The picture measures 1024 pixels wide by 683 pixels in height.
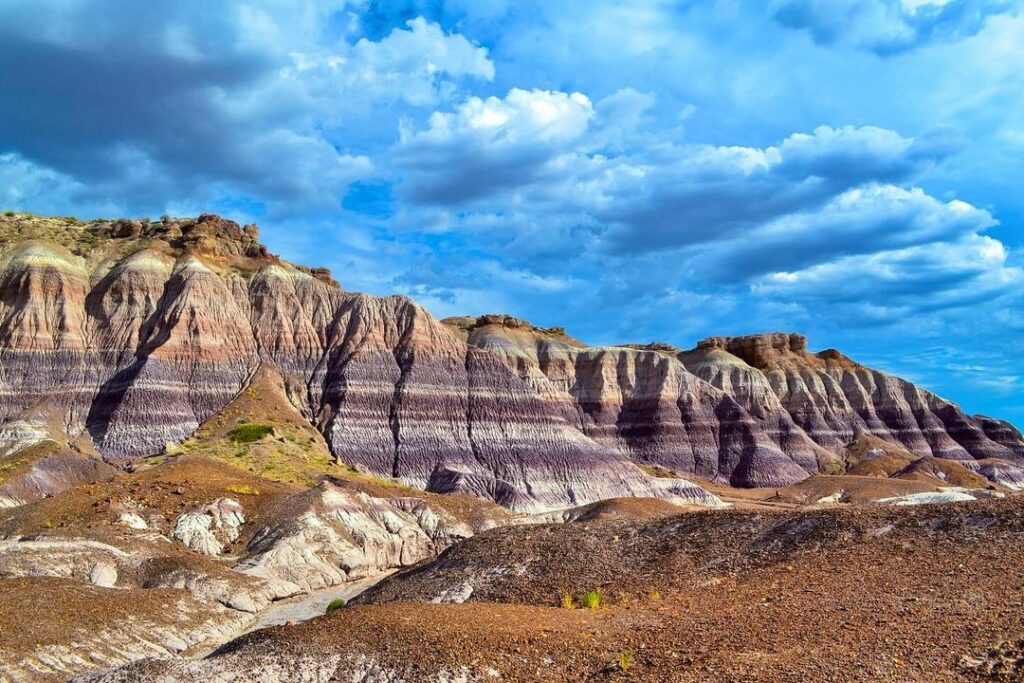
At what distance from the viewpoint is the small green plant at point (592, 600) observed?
22.4 metres

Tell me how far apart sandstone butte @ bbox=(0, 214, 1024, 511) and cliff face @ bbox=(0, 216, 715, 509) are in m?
0.18

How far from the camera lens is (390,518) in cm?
5281

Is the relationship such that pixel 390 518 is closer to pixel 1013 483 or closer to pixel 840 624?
pixel 840 624

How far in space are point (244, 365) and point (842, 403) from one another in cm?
9696

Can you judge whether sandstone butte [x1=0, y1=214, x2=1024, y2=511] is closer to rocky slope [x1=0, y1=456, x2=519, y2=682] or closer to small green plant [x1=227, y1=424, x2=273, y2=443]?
small green plant [x1=227, y1=424, x2=273, y2=443]

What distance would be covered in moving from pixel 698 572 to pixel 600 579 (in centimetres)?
288

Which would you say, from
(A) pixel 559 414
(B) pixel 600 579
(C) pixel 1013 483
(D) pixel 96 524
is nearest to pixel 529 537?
(B) pixel 600 579

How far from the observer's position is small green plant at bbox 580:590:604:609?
73.4ft

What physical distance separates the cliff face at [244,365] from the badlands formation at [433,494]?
0.99 ft

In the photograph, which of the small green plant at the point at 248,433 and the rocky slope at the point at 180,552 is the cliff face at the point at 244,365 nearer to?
the small green plant at the point at 248,433

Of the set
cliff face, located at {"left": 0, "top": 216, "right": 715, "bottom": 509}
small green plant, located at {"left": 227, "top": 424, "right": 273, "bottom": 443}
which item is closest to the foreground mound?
small green plant, located at {"left": 227, "top": 424, "right": 273, "bottom": 443}

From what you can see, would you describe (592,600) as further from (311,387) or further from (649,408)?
(649,408)

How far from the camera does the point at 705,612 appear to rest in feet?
61.9

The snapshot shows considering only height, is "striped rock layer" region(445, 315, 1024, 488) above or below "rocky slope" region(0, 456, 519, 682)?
above
